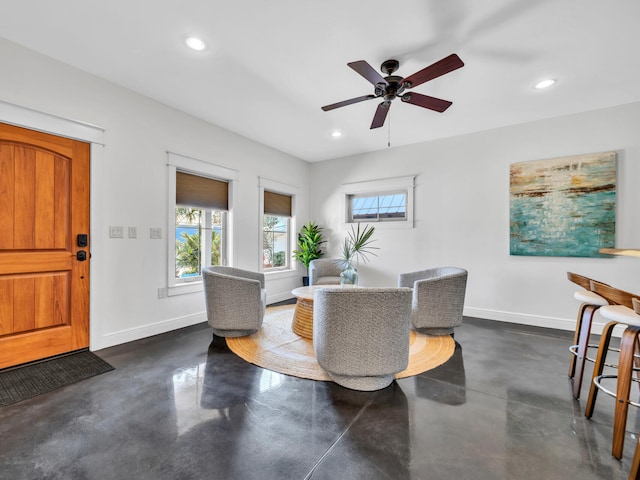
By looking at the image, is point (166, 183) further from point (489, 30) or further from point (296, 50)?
point (489, 30)

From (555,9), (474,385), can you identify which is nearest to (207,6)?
(555,9)

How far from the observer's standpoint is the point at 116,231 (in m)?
3.01

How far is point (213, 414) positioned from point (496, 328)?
3429 mm

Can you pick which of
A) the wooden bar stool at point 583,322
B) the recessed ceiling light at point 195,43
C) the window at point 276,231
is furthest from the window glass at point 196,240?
the wooden bar stool at point 583,322

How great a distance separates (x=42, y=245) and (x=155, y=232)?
0.96m

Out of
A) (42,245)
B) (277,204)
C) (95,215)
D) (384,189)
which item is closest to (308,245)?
(277,204)

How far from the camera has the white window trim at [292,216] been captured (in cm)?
468

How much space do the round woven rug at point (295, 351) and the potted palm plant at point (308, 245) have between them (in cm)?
191

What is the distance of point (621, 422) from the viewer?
145 centimetres

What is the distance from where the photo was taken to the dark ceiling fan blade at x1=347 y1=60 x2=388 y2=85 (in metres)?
2.08

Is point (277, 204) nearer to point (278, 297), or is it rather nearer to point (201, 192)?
point (201, 192)

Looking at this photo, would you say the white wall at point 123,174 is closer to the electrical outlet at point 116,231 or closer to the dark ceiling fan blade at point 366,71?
the electrical outlet at point 116,231

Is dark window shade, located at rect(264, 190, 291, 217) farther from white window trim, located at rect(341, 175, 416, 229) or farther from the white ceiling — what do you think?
the white ceiling

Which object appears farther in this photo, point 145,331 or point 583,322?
point 145,331
